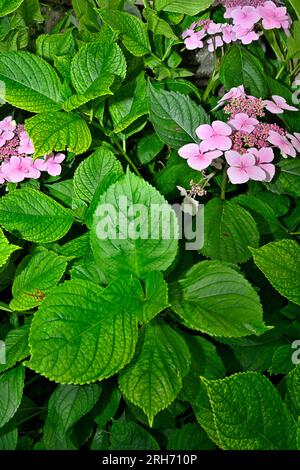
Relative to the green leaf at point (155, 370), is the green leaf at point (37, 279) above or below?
above

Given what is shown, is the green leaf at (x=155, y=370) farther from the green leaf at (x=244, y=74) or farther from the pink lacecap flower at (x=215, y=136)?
the green leaf at (x=244, y=74)

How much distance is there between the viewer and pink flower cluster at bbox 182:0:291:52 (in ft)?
3.17

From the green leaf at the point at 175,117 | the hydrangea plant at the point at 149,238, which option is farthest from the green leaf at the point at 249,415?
the green leaf at the point at 175,117

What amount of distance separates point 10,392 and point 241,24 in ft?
2.47

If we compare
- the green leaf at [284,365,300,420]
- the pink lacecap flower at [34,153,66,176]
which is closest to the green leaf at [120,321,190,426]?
the green leaf at [284,365,300,420]

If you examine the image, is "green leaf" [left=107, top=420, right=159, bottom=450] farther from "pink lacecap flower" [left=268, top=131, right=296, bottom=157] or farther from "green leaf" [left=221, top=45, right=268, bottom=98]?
"green leaf" [left=221, top=45, right=268, bottom=98]

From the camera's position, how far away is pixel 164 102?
868mm

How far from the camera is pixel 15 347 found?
755 mm

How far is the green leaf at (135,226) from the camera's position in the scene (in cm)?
62

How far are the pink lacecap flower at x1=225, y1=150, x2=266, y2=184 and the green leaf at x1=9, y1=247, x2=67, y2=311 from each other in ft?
0.92

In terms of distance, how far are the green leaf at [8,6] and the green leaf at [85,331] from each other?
0.54 metres

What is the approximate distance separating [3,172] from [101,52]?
258mm

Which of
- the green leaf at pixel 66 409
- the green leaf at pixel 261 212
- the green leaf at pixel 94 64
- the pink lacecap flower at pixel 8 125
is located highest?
the green leaf at pixel 94 64

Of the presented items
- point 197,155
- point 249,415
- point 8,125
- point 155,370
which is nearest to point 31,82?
point 8,125
